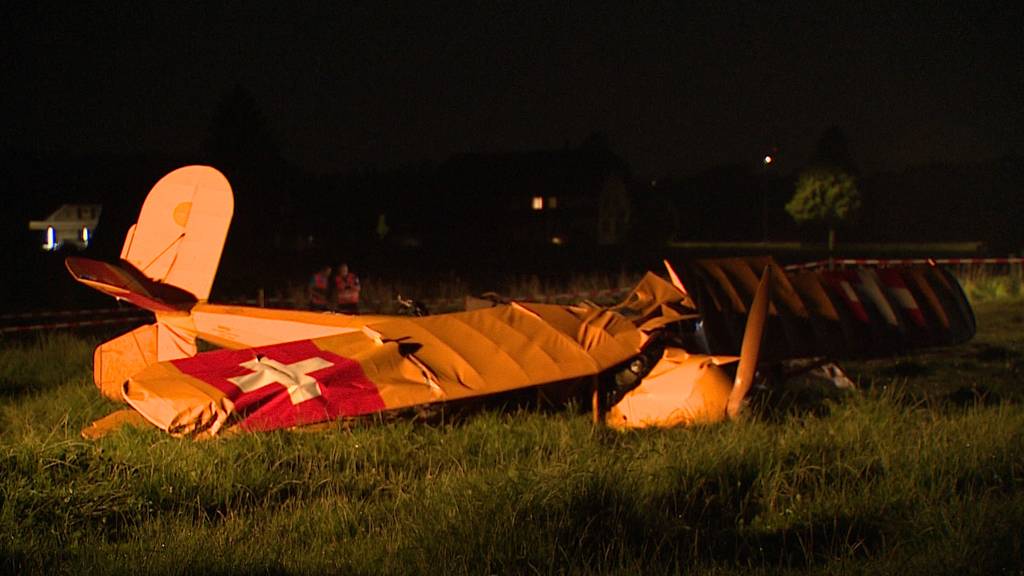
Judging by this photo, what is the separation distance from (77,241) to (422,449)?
3404 cm

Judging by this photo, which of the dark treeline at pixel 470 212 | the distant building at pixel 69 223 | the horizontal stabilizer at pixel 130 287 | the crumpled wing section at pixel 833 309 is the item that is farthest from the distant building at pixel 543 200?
the horizontal stabilizer at pixel 130 287

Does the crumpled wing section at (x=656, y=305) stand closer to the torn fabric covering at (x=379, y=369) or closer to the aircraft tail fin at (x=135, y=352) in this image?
the torn fabric covering at (x=379, y=369)

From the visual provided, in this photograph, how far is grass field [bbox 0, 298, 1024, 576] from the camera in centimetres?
481

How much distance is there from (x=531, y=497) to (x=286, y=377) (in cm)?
242

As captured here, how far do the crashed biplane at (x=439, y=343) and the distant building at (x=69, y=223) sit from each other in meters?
30.2

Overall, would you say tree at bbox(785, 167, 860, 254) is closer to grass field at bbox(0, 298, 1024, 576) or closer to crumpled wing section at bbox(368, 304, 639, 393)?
crumpled wing section at bbox(368, 304, 639, 393)

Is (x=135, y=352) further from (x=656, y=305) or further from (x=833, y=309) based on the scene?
(x=833, y=309)

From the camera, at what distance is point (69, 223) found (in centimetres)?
3953

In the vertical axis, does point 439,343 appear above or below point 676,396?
above

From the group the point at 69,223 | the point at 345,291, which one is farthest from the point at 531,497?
the point at 69,223

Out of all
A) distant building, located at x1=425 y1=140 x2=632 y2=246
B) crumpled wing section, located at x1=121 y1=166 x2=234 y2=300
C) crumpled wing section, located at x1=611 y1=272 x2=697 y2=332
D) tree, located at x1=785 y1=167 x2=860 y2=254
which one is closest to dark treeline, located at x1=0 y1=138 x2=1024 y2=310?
distant building, located at x1=425 y1=140 x2=632 y2=246

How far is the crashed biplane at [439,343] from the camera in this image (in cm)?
686

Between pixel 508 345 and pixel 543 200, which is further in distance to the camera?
pixel 543 200

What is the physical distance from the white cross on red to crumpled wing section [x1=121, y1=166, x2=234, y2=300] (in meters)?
2.37
